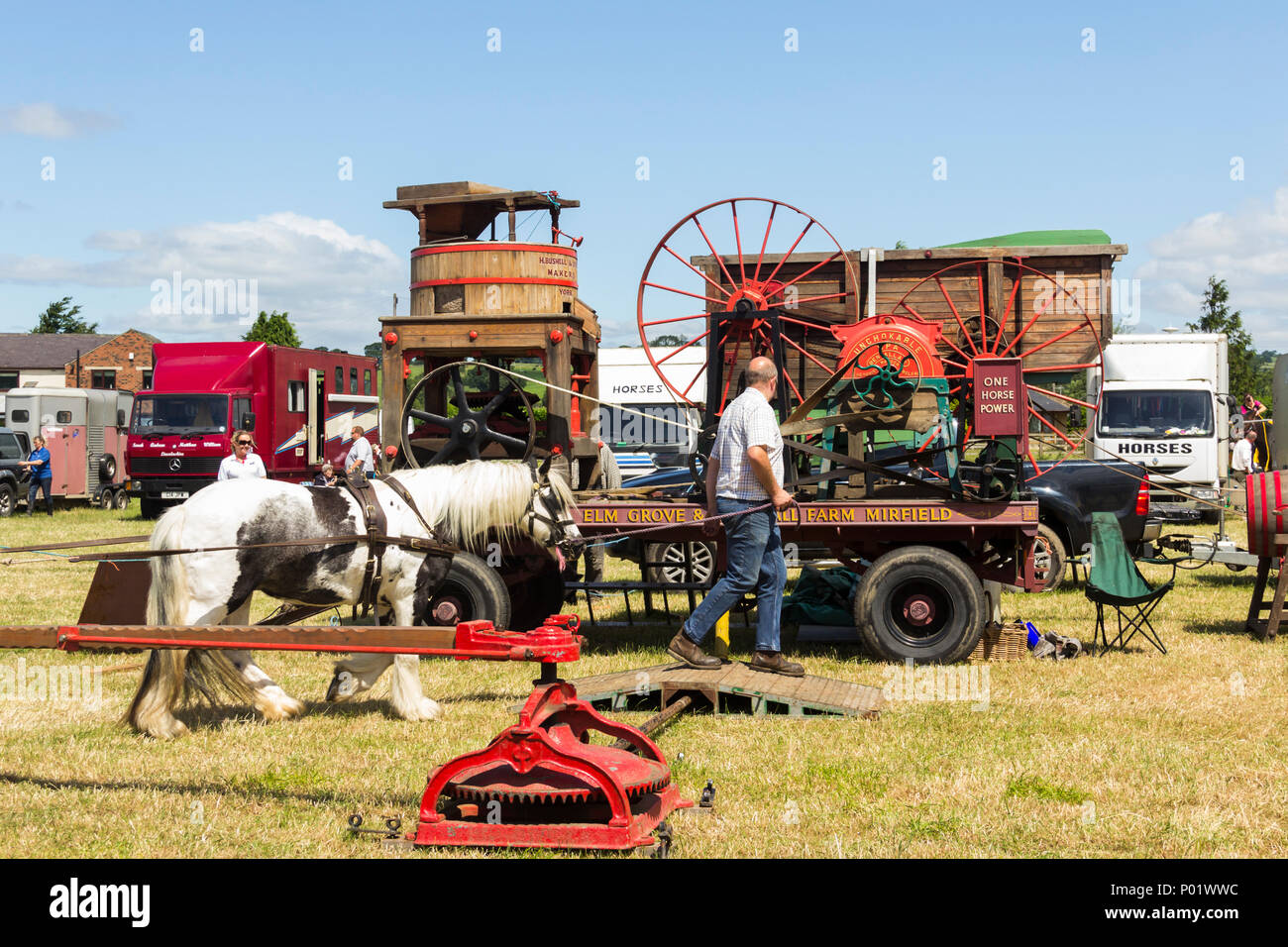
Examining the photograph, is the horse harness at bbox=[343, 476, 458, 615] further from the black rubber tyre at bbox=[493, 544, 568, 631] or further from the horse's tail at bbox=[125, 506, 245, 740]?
the black rubber tyre at bbox=[493, 544, 568, 631]

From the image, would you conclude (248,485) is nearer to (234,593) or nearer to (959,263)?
(234,593)

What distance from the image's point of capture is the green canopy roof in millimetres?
13367

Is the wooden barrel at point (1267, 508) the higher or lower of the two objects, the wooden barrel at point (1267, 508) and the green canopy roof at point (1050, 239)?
the lower

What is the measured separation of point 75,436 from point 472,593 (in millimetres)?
22516

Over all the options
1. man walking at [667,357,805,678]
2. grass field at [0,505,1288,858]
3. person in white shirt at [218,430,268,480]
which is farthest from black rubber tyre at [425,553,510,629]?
person in white shirt at [218,430,268,480]

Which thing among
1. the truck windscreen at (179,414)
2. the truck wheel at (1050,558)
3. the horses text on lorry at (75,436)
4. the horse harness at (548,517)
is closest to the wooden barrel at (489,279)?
the horse harness at (548,517)

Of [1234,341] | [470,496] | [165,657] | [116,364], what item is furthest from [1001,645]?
[116,364]

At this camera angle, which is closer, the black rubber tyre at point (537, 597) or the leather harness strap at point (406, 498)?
the leather harness strap at point (406, 498)

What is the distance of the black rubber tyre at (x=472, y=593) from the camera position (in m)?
9.16

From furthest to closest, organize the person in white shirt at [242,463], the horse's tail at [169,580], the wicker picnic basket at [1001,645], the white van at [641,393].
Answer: the white van at [641,393]
the person in white shirt at [242,463]
the wicker picnic basket at [1001,645]
the horse's tail at [169,580]

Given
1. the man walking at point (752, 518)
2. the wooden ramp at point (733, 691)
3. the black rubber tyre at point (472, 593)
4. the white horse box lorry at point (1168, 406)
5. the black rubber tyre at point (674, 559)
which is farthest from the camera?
the white horse box lorry at point (1168, 406)

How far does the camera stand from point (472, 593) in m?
9.19

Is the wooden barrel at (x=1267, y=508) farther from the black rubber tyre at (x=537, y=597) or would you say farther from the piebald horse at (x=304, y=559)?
the piebald horse at (x=304, y=559)
